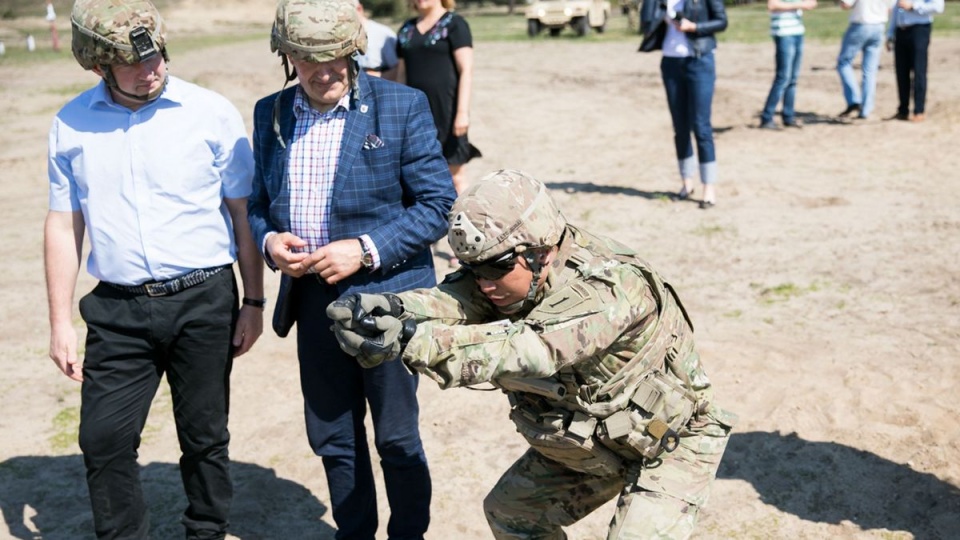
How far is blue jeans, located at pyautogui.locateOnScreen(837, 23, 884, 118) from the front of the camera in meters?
12.9

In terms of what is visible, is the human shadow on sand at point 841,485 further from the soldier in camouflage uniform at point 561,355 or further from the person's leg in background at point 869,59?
the person's leg in background at point 869,59

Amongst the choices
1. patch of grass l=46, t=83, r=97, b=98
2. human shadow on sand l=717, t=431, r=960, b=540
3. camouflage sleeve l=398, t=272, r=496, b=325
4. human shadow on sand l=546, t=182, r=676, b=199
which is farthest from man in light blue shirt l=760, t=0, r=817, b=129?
patch of grass l=46, t=83, r=97, b=98

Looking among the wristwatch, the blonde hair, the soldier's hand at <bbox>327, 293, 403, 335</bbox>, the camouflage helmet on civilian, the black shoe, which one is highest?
the blonde hair

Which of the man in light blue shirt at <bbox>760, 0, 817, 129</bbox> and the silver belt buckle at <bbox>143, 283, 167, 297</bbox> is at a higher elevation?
the silver belt buckle at <bbox>143, 283, 167, 297</bbox>

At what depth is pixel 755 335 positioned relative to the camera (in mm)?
6828

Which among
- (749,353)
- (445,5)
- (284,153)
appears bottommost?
(749,353)

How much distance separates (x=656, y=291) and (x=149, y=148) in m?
1.88

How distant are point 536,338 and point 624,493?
2.62 feet

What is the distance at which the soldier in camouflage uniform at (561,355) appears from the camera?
2.94m

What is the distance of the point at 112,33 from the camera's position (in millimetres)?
3709

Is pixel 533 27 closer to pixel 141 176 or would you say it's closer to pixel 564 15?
pixel 564 15

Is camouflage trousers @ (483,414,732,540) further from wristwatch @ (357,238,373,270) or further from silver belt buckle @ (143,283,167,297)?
silver belt buckle @ (143,283,167,297)

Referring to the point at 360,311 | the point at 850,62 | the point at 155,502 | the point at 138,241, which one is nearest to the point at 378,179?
the point at 138,241

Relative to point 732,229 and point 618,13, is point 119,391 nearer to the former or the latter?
point 732,229
